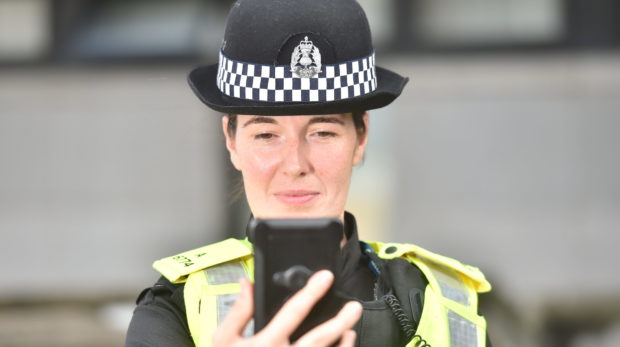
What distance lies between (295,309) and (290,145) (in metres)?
0.68

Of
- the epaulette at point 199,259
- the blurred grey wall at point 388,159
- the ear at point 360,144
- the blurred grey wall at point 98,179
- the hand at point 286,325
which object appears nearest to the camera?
the hand at point 286,325

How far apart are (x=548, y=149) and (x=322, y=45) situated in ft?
17.8

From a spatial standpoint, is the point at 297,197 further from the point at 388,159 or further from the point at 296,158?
the point at 388,159

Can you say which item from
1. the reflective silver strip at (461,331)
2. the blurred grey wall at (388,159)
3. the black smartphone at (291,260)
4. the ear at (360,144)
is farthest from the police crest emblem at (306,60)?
the blurred grey wall at (388,159)

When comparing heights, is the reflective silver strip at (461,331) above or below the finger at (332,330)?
below

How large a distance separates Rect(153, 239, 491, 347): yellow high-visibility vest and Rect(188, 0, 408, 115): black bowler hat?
0.35 metres

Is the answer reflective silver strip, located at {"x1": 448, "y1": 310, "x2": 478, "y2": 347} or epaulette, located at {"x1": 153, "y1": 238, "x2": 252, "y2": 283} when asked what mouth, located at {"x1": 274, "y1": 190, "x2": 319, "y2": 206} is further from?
reflective silver strip, located at {"x1": 448, "y1": 310, "x2": 478, "y2": 347}

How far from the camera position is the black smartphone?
214cm

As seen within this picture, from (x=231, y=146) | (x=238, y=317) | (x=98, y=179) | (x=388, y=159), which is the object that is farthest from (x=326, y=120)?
(x=98, y=179)

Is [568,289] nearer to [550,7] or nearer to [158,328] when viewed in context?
[550,7]

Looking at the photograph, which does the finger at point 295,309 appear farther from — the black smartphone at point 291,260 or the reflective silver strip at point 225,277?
the reflective silver strip at point 225,277

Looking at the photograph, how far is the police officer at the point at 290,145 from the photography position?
8.85 feet

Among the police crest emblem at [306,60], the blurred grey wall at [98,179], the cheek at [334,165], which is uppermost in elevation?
the police crest emblem at [306,60]

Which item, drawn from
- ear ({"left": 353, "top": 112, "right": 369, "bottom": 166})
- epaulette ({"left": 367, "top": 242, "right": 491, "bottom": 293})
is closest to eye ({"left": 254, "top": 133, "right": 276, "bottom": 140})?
ear ({"left": 353, "top": 112, "right": 369, "bottom": 166})
